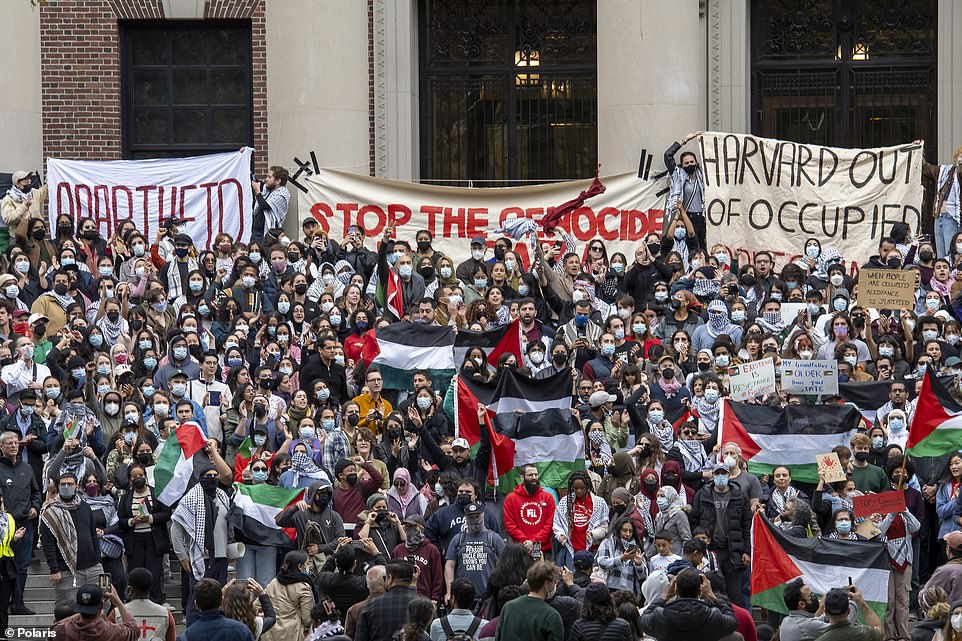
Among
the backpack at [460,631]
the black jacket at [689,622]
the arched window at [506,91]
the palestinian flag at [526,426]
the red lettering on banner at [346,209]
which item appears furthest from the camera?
the arched window at [506,91]

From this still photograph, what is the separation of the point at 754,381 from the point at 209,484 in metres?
A: 5.35

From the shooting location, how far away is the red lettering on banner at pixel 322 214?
87.1 ft

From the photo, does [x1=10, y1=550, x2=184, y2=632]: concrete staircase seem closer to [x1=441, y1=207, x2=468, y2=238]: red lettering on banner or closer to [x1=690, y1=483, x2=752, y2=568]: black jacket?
[x1=690, y1=483, x2=752, y2=568]: black jacket

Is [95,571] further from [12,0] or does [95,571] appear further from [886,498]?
[12,0]

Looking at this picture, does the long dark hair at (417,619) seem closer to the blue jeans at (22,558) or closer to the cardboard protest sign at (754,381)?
the blue jeans at (22,558)

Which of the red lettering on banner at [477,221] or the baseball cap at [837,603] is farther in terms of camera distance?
the red lettering on banner at [477,221]

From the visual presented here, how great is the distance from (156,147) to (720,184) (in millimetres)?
8991

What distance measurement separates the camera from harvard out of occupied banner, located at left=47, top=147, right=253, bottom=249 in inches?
1048

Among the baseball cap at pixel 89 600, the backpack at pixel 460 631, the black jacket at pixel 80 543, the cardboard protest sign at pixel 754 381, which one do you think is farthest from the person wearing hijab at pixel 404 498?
the baseball cap at pixel 89 600

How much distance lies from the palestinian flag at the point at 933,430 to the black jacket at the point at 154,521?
673cm

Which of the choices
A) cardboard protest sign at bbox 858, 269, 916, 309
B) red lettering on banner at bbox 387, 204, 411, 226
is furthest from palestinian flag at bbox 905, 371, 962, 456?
red lettering on banner at bbox 387, 204, 411, 226

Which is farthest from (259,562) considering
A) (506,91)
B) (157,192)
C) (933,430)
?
(506,91)

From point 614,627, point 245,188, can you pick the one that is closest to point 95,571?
point 614,627

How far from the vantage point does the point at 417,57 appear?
29844mm
